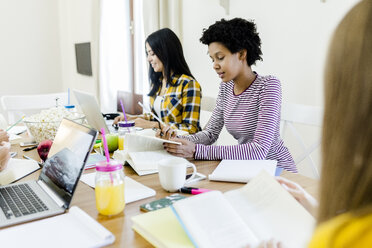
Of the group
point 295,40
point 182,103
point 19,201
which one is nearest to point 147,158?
point 19,201

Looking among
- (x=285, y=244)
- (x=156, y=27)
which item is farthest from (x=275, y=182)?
(x=156, y=27)

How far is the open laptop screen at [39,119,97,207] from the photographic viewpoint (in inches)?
36.4

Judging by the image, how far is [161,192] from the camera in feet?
3.39

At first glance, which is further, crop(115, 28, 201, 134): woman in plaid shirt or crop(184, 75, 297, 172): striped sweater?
crop(115, 28, 201, 134): woman in plaid shirt

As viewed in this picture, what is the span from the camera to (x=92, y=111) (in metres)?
1.75

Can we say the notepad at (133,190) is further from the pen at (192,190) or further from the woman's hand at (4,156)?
the woman's hand at (4,156)

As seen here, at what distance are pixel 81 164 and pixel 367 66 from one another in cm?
71

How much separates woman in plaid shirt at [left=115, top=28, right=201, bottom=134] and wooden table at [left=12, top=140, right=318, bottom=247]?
0.73 meters

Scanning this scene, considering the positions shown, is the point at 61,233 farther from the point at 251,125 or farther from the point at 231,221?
the point at 251,125

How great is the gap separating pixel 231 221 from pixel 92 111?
117cm

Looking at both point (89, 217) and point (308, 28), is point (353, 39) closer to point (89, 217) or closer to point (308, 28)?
point (89, 217)

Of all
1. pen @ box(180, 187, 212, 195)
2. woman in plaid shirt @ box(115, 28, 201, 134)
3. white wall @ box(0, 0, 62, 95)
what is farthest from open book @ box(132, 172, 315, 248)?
white wall @ box(0, 0, 62, 95)

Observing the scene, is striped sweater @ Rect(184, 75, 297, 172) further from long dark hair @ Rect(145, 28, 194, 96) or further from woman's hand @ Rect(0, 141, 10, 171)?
woman's hand @ Rect(0, 141, 10, 171)

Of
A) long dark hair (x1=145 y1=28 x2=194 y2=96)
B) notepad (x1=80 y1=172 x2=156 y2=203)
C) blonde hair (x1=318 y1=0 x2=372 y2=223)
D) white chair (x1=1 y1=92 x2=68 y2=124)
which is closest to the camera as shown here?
blonde hair (x1=318 y1=0 x2=372 y2=223)
